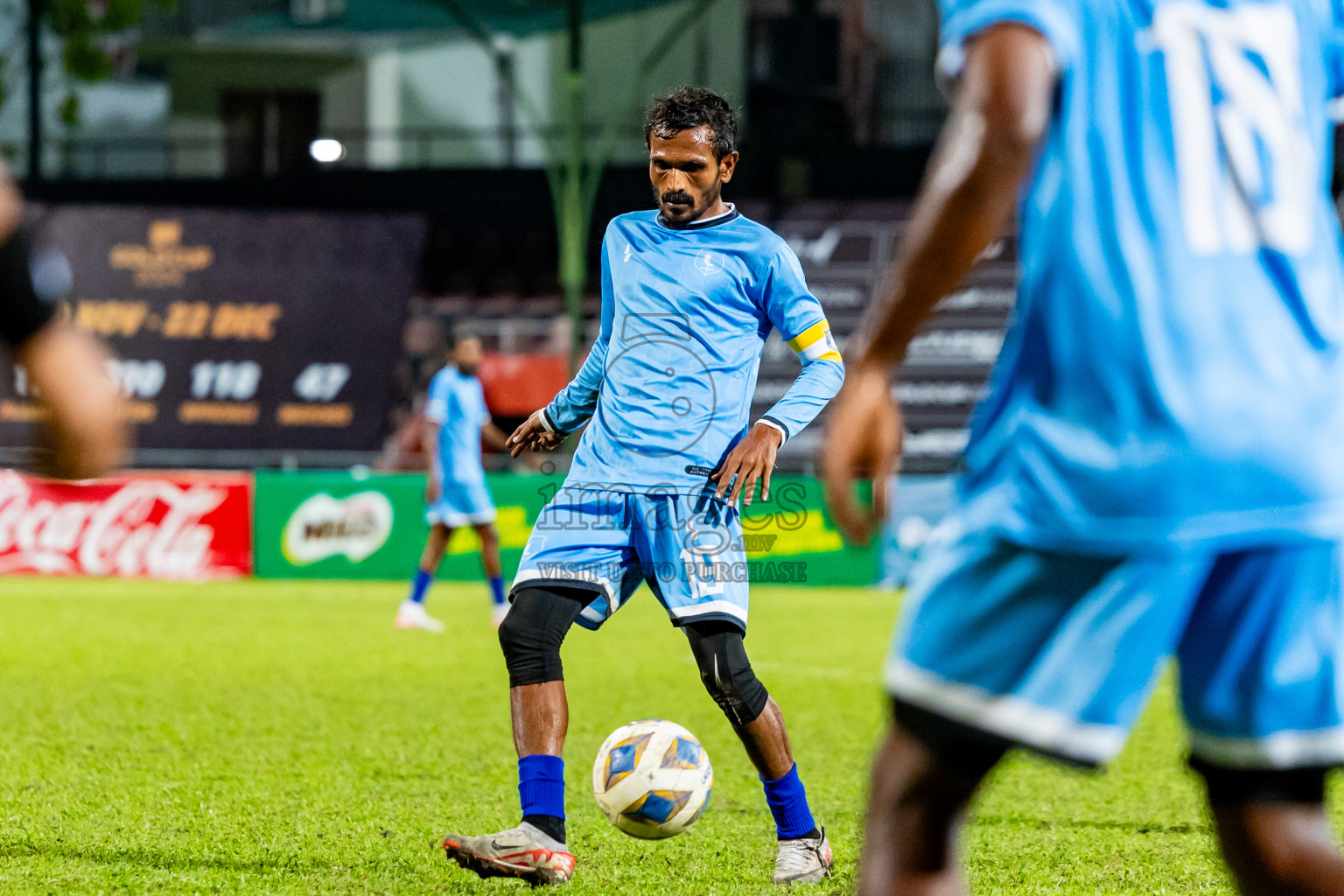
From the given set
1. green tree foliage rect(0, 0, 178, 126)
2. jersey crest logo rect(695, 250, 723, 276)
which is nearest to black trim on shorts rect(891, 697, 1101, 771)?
jersey crest logo rect(695, 250, 723, 276)

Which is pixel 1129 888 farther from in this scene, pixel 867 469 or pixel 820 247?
pixel 820 247

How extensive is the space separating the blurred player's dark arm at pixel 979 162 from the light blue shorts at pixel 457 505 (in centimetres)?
1021

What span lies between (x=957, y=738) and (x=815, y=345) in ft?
8.19

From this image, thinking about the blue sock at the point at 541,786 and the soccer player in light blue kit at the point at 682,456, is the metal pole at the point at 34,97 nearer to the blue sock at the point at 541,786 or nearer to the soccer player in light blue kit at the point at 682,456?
the soccer player in light blue kit at the point at 682,456

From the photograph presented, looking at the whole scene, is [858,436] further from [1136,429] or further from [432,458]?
[432,458]

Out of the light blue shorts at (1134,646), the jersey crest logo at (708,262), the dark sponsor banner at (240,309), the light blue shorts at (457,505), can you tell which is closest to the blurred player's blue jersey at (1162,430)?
the light blue shorts at (1134,646)

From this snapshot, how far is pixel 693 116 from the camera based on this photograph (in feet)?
14.1

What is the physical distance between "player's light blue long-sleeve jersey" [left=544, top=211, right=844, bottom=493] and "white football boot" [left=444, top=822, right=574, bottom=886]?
0.94 meters

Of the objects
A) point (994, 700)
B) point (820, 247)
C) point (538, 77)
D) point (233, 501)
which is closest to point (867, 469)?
point (994, 700)

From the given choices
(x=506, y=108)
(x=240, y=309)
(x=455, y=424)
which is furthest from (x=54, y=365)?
(x=506, y=108)

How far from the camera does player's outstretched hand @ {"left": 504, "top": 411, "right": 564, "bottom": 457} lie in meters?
4.54

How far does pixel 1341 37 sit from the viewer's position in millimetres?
2188

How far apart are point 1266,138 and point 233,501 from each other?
50.8 feet

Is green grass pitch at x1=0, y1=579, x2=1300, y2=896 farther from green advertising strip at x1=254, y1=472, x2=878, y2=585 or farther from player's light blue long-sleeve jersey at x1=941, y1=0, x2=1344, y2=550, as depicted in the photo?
green advertising strip at x1=254, y1=472, x2=878, y2=585
